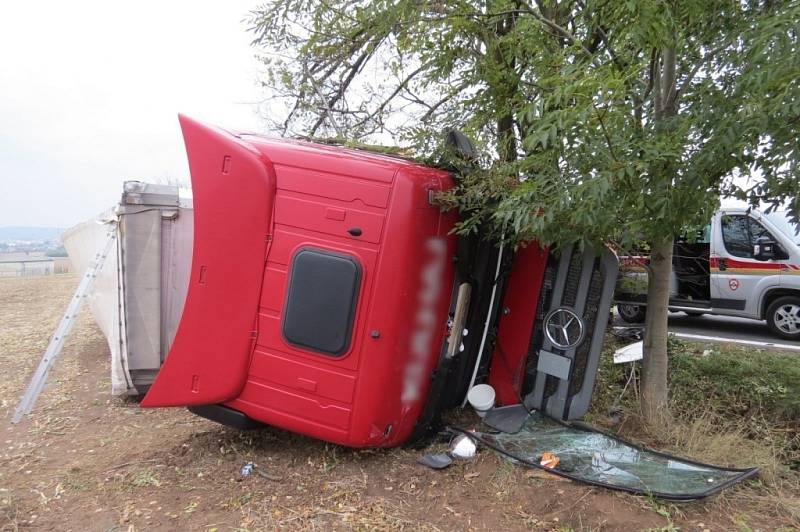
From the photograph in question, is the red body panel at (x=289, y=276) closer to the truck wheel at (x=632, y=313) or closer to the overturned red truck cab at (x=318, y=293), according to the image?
the overturned red truck cab at (x=318, y=293)

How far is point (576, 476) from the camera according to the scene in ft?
9.74

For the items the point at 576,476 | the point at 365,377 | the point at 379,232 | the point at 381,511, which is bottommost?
the point at 381,511

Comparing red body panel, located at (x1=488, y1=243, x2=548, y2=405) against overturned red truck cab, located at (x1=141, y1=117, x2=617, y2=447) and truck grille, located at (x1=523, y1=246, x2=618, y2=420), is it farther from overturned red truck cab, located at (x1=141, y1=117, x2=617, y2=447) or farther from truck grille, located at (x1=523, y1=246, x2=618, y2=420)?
overturned red truck cab, located at (x1=141, y1=117, x2=617, y2=447)

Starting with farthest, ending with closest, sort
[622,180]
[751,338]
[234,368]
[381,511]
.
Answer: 1. [751,338]
2. [234,368]
3. [381,511]
4. [622,180]

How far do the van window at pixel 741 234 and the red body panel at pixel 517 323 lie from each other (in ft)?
16.0

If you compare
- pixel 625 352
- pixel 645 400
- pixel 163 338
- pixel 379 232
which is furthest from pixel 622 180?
pixel 163 338

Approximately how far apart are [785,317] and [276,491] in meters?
7.38

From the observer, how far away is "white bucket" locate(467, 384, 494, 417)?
3.91 metres

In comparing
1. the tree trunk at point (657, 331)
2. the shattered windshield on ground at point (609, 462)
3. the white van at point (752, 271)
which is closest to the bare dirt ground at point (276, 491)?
the shattered windshield on ground at point (609, 462)

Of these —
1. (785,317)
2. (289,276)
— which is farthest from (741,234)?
(289,276)

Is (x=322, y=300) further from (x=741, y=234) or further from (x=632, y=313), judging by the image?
(x=632, y=313)

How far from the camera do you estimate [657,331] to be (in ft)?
12.8

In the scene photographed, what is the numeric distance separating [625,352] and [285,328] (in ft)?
9.95

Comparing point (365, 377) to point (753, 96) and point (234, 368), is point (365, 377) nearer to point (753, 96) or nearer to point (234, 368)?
point (234, 368)
